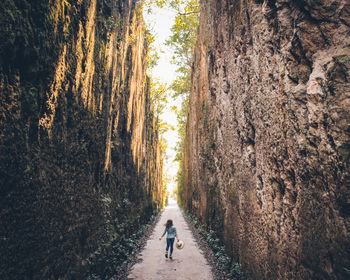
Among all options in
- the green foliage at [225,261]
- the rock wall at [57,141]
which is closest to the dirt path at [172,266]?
the green foliage at [225,261]

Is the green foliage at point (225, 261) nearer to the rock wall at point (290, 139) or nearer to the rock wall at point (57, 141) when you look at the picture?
the rock wall at point (290, 139)

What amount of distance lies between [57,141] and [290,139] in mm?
4260

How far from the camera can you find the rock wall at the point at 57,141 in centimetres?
307

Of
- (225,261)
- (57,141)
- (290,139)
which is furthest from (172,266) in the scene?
(290,139)

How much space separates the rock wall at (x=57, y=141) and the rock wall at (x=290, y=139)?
404 centimetres

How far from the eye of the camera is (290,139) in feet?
13.8

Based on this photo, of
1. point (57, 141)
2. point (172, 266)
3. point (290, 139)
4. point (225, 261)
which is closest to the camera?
point (290, 139)

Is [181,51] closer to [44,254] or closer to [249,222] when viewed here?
[249,222]

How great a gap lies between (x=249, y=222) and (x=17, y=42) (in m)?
6.19

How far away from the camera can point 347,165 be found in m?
2.98

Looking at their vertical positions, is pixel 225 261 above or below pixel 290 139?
below

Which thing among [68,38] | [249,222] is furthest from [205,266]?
[68,38]

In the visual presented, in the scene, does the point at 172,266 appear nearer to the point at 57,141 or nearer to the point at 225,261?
the point at 225,261

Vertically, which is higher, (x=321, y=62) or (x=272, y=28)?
(x=272, y=28)
